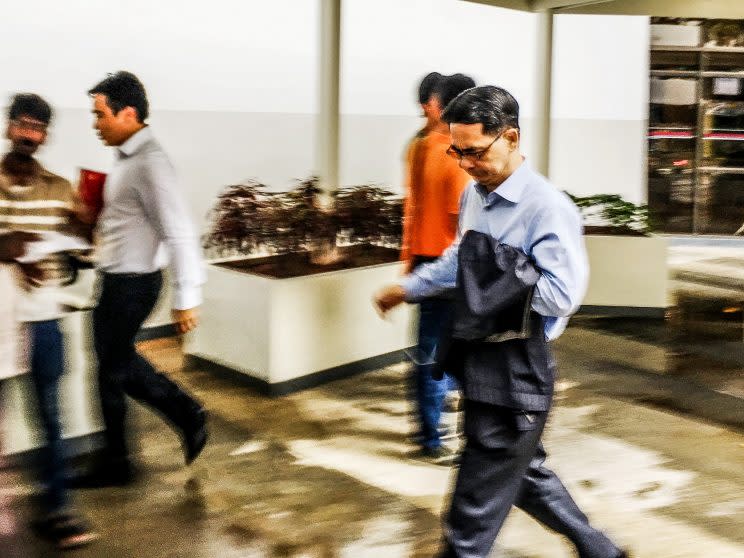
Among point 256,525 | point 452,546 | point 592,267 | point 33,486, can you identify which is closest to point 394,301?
point 452,546

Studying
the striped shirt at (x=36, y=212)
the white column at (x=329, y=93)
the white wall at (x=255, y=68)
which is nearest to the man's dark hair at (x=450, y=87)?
the striped shirt at (x=36, y=212)

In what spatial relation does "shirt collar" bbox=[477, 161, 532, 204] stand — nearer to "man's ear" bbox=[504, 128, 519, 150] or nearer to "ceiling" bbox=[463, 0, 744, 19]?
"man's ear" bbox=[504, 128, 519, 150]

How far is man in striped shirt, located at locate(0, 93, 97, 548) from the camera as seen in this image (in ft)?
11.9

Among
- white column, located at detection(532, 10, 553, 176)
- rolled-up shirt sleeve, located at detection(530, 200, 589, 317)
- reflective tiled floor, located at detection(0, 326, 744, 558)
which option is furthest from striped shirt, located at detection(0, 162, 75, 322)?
white column, located at detection(532, 10, 553, 176)

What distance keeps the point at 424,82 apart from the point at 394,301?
1.96 m

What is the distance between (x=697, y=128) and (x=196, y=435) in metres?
11.3

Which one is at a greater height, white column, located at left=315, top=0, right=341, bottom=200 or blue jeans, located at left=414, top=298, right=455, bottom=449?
white column, located at left=315, top=0, right=341, bottom=200

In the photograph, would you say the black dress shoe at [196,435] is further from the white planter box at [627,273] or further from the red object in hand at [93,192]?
the white planter box at [627,273]

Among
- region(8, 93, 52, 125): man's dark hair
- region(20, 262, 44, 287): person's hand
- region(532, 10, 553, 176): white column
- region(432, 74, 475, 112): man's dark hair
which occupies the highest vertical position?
region(532, 10, 553, 176): white column

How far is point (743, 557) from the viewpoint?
3.81m

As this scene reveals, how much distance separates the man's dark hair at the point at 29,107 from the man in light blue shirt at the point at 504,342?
1.80 meters

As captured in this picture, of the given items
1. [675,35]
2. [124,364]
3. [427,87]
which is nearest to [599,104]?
[675,35]

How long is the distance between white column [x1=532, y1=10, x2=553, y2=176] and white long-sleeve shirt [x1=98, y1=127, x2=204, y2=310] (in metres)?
6.18

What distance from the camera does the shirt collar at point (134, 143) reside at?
162 inches
